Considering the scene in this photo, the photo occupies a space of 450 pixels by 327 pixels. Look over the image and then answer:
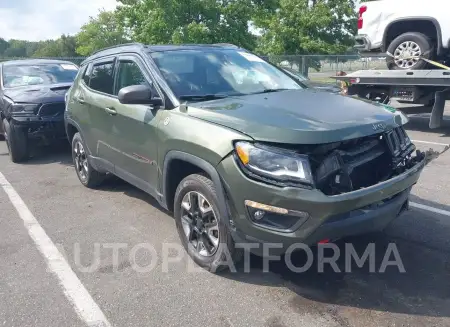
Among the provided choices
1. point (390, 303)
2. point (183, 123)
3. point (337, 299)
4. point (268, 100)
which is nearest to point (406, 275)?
point (390, 303)

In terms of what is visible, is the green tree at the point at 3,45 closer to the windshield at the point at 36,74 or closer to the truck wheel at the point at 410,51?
the windshield at the point at 36,74

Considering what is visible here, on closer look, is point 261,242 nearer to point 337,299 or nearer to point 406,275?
point 337,299

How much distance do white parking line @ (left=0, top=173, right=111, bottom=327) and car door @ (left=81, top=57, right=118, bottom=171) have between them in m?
1.00

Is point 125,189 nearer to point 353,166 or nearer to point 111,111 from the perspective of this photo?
point 111,111

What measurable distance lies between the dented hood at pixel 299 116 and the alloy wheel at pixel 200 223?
665 millimetres

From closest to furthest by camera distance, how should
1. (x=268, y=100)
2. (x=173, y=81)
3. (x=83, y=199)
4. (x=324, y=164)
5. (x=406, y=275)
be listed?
1. (x=324, y=164)
2. (x=406, y=275)
3. (x=268, y=100)
4. (x=173, y=81)
5. (x=83, y=199)

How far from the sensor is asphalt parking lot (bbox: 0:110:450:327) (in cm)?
300

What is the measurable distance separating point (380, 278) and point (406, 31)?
723 centimetres

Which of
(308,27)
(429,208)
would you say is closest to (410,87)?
(429,208)

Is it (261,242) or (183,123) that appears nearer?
(261,242)

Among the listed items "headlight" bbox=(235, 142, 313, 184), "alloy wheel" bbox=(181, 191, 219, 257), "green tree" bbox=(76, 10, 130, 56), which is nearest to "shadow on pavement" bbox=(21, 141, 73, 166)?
"alloy wheel" bbox=(181, 191, 219, 257)

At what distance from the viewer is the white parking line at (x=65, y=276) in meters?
3.04

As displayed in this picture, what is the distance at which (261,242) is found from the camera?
9.99 ft

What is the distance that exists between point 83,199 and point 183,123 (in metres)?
2.61
